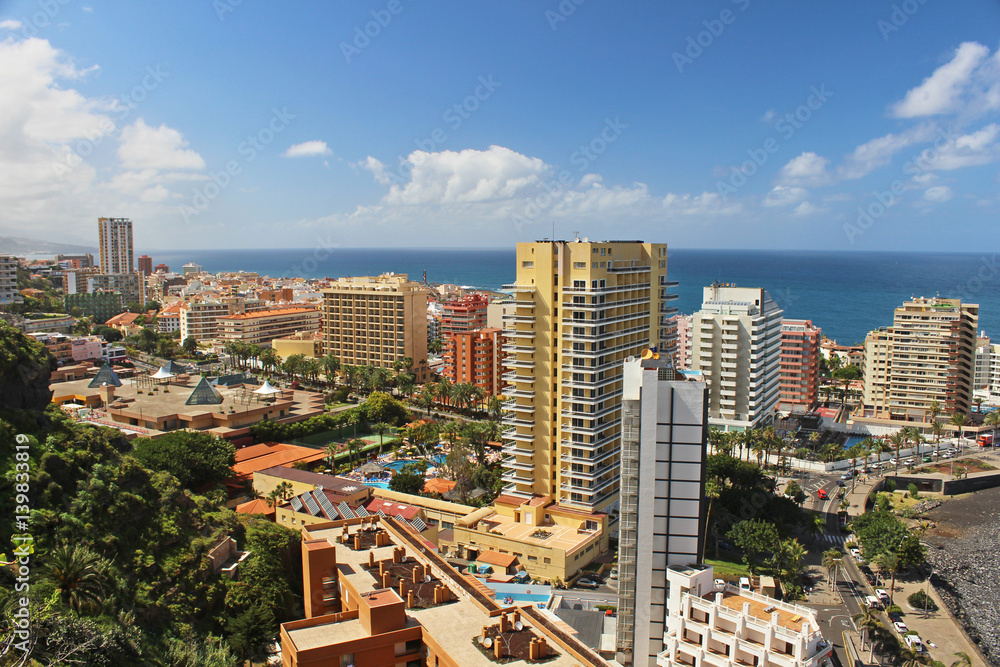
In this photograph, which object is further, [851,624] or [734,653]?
[851,624]

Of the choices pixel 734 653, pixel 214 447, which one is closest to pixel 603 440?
pixel 734 653

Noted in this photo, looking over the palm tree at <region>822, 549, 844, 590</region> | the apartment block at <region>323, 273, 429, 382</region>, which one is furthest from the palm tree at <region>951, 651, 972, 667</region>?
the apartment block at <region>323, 273, 429, 382</region>

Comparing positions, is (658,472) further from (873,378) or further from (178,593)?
(873,378)

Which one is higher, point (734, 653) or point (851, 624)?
point (734, 653)

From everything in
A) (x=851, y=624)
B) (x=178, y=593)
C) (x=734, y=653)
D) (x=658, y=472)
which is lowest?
(x=851, y=624)

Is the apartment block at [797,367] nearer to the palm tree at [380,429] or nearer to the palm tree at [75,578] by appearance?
the palm tree at [380,429]

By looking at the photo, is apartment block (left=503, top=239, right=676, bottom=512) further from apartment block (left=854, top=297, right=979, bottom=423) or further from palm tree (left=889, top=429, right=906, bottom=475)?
apartment block (left=854, top=297, right=979, bottom=423)
